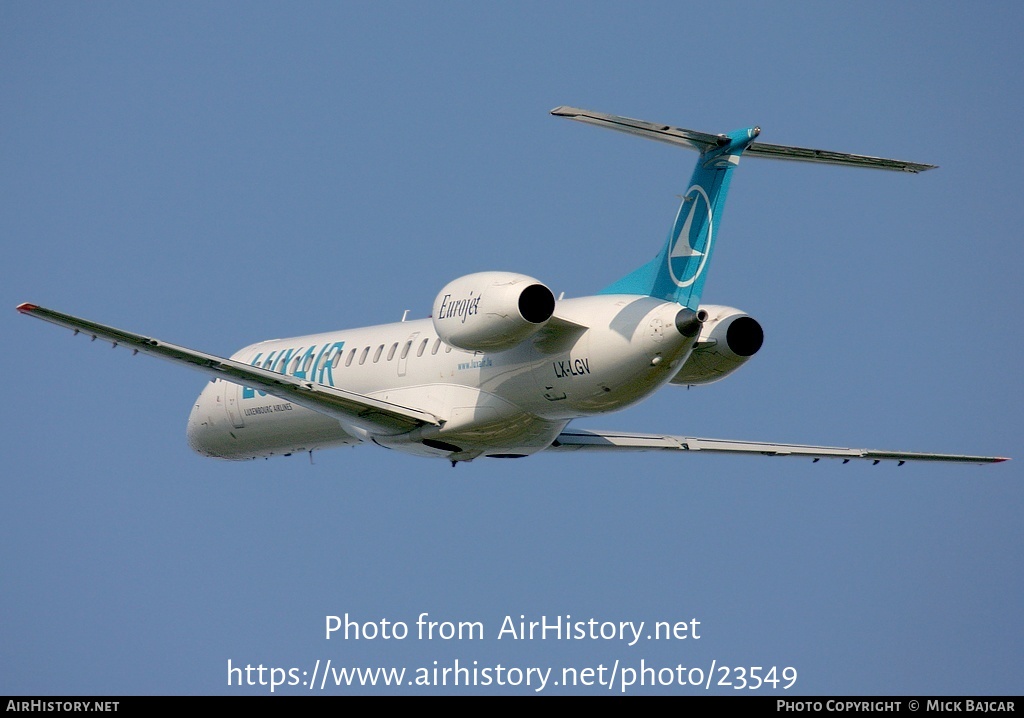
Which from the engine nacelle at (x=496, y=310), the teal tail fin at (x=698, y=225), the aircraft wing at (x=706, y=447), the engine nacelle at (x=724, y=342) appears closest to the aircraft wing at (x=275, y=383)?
the engine nacelle at (x=496, y=310)

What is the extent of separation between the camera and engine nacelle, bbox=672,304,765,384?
2783 centimetres

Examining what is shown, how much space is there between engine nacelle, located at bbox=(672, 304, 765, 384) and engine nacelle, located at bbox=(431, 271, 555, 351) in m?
2.78

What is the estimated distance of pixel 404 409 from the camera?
30203 millimetres

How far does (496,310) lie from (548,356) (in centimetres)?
197

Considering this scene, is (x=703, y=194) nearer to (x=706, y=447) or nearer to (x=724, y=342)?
(x=724, y=342)

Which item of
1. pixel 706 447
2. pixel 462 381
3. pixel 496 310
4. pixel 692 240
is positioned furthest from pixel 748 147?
pixel 706 447

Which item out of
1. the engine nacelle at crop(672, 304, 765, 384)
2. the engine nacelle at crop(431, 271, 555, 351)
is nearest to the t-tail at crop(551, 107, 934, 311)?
the engine nacelle at crop(672, 304, 765, 384)

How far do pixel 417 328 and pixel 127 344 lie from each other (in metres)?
7.11

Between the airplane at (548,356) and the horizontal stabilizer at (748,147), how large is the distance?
25 mm

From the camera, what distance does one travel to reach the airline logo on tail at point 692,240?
2684 cm

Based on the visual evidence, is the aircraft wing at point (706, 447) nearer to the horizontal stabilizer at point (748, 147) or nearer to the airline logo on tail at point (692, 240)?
the airline logo on tail at point (692, 240)

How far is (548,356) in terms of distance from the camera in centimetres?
2844
